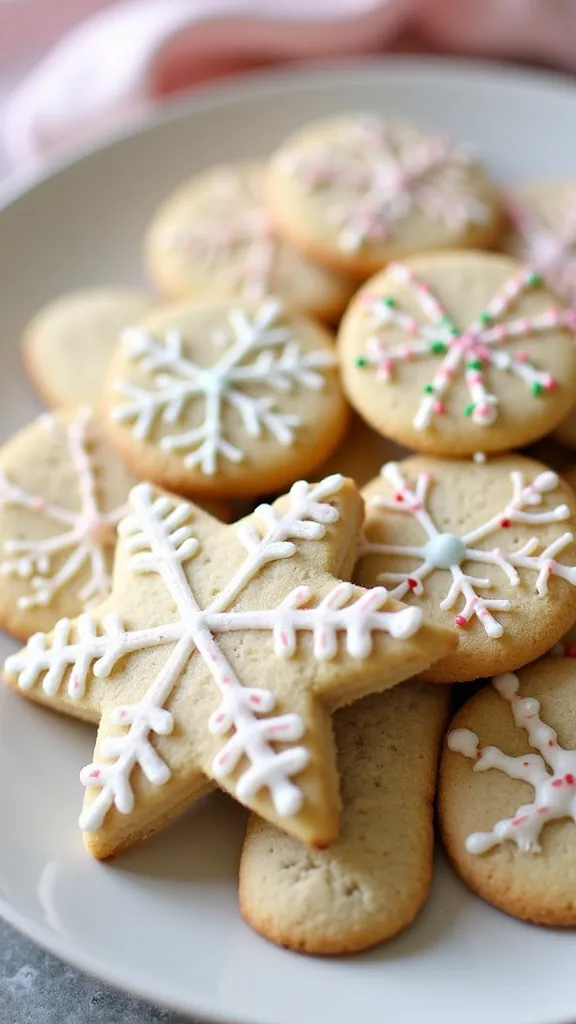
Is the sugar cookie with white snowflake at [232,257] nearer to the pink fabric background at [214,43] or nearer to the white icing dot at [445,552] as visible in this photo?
the pink fabric background at [214,43]

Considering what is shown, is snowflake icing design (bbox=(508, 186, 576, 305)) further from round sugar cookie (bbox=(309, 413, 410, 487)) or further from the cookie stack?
round sugar cookie (bbox=(309, 413, 410, 487))

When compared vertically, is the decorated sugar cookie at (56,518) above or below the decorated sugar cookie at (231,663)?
above

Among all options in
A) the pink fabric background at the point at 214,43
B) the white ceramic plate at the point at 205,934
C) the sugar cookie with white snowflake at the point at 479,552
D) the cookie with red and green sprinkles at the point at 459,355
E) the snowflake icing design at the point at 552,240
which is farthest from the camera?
the pink fabric background at the point at 214,43

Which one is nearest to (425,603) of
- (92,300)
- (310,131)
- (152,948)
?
(152,948)

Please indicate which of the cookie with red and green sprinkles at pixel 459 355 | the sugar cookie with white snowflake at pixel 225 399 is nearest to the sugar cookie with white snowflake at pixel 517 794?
the cookie with red and green sprinkles at pixel 459 355

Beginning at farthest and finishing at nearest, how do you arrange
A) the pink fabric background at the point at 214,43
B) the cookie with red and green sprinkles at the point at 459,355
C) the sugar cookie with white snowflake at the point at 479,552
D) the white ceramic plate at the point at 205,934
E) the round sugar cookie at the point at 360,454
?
the pink fabric background at the point at 214,43
the round sugar cookie at the point at 360,454
the cookie with red and green sprinkles at the point at 459,355
the sugar cookie with white snowflake at the point at 479,552
the white ceramic plate at the point at 205,934

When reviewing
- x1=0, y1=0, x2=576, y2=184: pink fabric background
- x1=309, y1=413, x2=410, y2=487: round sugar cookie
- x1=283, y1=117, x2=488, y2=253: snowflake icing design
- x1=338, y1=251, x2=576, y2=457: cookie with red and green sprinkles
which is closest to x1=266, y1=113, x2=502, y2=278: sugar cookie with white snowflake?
x1=283, y1=117, x2=488, y2=253: snowflake icing design
